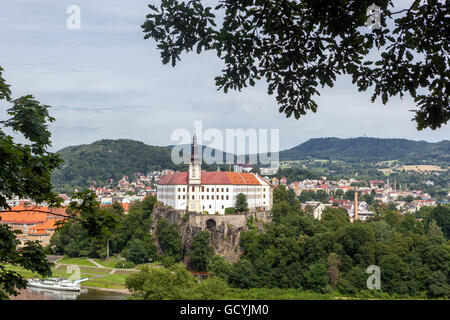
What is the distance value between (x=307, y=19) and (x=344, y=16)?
518 mm

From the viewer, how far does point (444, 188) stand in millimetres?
143375

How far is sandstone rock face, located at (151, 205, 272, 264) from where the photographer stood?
42.3 meters

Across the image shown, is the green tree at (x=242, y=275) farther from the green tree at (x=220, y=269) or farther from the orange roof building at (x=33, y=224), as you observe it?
the orange roof building at (x=33, y=224)

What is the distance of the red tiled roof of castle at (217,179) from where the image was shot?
1799 inches

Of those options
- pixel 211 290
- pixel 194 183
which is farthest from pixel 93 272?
→ pixel 211 290

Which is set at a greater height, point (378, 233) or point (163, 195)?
point (163, 195)

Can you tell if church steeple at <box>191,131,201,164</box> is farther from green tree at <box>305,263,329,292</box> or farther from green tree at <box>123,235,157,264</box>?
green tree at <box>305,263,329,292</box>

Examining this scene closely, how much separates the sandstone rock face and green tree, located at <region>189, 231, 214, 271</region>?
2.68 ft

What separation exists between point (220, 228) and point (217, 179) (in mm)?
5466

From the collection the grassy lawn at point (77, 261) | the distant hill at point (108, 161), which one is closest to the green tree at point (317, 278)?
the grassy lawn at point (77, 261)

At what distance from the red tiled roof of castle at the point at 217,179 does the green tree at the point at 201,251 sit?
5.88 meters

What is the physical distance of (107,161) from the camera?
13338 centimetres
